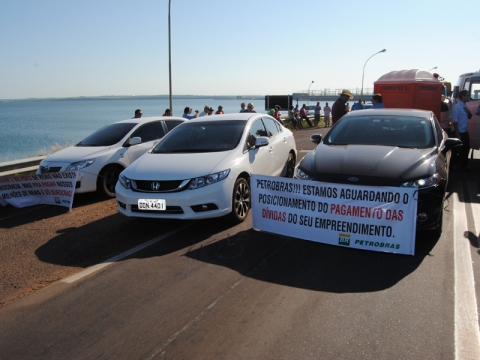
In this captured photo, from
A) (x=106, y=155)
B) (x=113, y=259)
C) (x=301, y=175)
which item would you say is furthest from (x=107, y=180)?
(x=301, y=175)

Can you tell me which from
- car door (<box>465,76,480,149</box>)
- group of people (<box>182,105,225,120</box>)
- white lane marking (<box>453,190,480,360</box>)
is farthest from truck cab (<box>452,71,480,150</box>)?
group of people (<box>182,105,225,120</box>)

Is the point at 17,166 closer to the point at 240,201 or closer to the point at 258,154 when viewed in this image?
the point at 258,154

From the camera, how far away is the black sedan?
543 centimetres

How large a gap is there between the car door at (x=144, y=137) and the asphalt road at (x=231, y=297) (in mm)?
3115

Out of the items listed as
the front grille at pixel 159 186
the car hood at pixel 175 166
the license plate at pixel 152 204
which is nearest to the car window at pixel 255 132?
the car hood at pixel 175 166

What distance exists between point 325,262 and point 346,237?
0.44 metres

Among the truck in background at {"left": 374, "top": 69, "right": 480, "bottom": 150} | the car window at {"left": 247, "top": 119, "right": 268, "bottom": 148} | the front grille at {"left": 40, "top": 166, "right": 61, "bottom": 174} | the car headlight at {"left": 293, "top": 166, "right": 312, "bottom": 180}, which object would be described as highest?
the truck in background at {"left": 374, "top": 69, "right": 480, "bottom": 150}

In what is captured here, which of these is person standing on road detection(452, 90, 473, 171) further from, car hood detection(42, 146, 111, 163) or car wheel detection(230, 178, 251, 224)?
car hood detection(42, 146, 111, 163)

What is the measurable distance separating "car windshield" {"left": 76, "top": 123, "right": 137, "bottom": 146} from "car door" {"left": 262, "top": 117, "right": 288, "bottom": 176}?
327 cm

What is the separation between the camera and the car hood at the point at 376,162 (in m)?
5.53

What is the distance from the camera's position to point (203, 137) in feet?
25.0

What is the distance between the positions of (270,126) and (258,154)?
1.50 m

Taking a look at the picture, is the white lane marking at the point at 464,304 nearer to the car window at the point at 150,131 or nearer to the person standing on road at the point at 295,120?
the car window at the point at 150,131

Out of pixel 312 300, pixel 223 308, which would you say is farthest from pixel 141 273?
pixel 312 300
